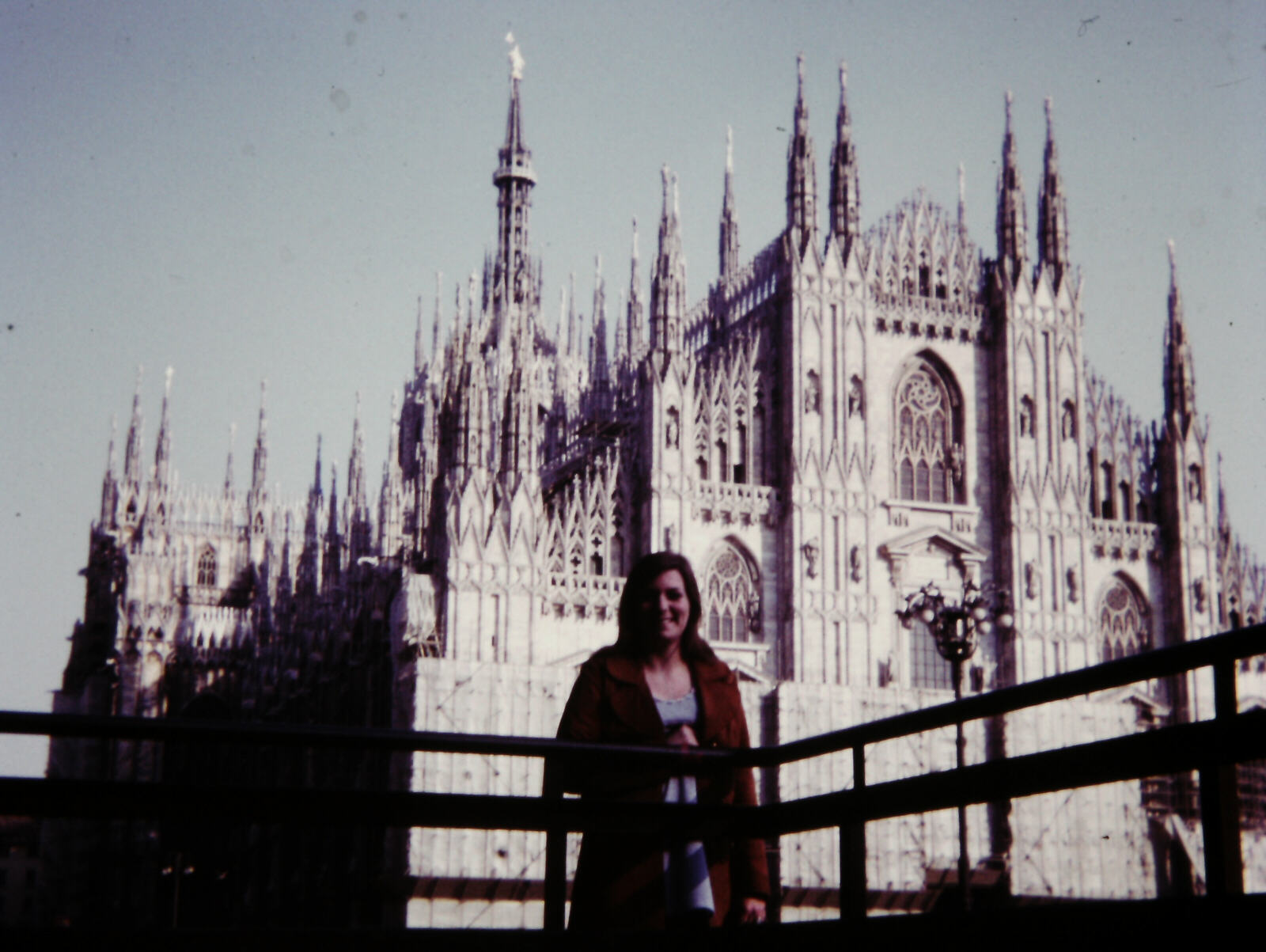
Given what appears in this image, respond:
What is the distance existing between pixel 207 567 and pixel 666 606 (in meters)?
65.0

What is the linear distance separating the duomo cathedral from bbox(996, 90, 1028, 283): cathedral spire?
0.06 m

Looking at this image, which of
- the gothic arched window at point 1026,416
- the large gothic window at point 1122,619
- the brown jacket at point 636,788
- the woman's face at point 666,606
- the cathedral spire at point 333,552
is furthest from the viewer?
the cathedral spire at point 333,552

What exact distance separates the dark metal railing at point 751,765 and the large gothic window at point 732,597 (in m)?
28.6

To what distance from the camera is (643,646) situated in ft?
21.1

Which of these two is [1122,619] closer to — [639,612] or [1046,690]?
[639,612]

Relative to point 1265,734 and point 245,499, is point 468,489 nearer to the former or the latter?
point 1265,734

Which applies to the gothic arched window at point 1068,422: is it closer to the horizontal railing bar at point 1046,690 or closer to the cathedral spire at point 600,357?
the cathedral spire at point 600,357

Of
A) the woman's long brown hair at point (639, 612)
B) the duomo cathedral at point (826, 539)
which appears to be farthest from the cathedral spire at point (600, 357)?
the woman's long brown hair at point (639, 612)

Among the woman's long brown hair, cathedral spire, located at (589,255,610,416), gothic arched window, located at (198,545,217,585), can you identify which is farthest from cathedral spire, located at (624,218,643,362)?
the woman's long brown hair

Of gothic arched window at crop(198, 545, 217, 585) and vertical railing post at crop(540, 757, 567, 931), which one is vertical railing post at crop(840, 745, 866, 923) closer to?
vertical railing post at crop(540, 757, 567, 931)

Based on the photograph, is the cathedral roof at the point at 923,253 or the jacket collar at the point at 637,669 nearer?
the jacket collar at the point at 637,669

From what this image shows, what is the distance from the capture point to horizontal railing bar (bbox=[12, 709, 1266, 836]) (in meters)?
4.51

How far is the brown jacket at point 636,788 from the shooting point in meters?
6.00

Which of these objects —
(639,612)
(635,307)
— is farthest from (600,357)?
(639,612)
